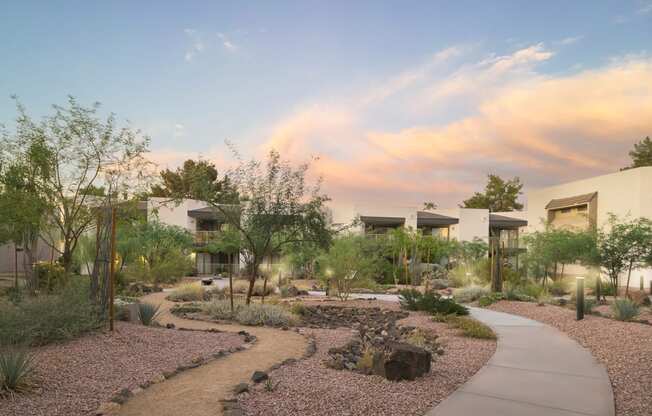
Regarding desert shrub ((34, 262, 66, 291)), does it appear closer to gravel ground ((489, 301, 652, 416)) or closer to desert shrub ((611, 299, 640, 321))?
gravel ground ((489, 301, 652, 416))

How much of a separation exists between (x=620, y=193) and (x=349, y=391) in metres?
28.2

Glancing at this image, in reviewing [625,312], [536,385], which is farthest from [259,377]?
[625,312]

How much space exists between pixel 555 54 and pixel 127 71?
1181 centimetres

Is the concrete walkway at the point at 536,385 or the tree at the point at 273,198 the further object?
the tree at the point at 273,198

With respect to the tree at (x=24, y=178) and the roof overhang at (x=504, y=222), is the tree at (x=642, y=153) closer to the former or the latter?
the roof overhang at (x=504, y=222)

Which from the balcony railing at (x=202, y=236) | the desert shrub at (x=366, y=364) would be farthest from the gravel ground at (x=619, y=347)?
the balcony railing at (x=202, y=236)

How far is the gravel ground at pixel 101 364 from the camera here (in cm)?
566

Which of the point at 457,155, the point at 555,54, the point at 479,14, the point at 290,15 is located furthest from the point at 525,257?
the point at 290,15

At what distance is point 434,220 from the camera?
44312 mm

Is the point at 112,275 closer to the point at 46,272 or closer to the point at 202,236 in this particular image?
the point at 46,272

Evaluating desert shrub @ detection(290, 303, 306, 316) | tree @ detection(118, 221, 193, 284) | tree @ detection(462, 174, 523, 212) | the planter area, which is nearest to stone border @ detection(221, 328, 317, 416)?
the planter area

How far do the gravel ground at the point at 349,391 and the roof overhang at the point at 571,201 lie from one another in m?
26.4

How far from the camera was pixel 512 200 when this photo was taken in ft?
214

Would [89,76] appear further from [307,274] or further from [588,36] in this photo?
[307,274]
